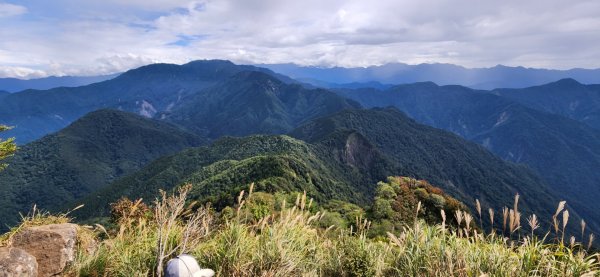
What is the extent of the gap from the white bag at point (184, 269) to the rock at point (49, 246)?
2.15m

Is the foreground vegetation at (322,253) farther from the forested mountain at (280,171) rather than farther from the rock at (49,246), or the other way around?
the forested mountain at (280,171)

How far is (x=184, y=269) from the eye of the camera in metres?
4.82

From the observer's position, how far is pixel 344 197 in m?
85.3

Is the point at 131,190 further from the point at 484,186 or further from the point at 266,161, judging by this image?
the point at 484,186

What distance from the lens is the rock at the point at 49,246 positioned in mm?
5637

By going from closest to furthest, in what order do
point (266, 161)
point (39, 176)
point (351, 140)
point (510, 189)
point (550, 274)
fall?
point (550, 274), point (266, 161), point (351, 140), point (39, 176), point (510, 189)

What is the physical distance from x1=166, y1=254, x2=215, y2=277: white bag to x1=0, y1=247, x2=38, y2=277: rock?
210 centimetres

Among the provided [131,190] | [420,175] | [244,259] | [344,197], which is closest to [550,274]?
[244,259]

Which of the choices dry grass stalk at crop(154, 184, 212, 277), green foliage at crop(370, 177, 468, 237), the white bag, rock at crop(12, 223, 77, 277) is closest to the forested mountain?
green foliage at crop(370, 177, 468, 237)

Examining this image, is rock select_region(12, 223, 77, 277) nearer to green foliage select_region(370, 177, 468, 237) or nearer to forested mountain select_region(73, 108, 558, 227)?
green foliage select_region(370, 177, 468, 237)

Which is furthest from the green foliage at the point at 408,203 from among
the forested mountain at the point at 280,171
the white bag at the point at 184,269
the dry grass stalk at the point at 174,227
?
the forested mountain at the point at 280,171

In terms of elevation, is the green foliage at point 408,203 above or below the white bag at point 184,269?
below

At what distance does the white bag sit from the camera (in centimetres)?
478

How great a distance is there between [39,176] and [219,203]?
177 meters
